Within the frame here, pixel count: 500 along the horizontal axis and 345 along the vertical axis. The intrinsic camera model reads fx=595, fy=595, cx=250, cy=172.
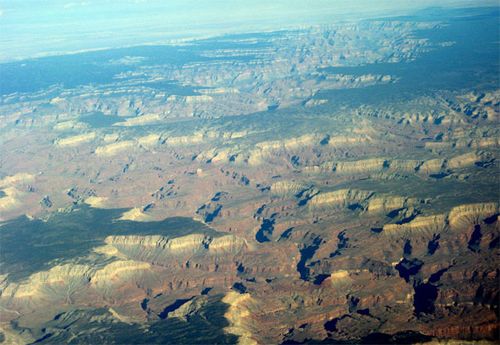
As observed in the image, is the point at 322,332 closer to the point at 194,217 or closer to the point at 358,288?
the point at 358,288

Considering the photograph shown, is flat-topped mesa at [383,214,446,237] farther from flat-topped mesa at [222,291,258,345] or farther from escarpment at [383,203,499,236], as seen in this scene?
flat-topped mesa at [222,291,258,345]

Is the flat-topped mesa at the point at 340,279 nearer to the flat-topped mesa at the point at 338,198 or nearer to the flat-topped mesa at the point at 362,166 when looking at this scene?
the flat-topped mesa at the point at 338,198

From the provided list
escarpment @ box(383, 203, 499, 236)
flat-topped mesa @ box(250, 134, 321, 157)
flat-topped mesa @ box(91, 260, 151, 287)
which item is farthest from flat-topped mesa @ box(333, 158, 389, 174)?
flat-topped mesa @ box(91, 260, 151, 287)

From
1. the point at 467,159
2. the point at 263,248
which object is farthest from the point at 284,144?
the point at 263,248

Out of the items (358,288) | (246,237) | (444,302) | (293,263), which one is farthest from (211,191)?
(444,302)

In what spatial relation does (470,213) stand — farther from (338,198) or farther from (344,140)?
(344,140)

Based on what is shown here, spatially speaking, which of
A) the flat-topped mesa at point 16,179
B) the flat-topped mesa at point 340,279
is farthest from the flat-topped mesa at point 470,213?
the flat-topped mesa at point 16,179
